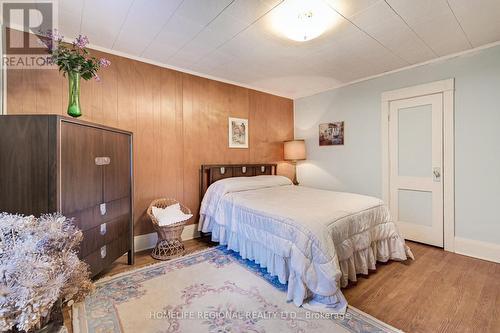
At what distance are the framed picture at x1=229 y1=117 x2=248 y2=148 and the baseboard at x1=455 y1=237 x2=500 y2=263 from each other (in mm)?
3114

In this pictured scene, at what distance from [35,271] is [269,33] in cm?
239

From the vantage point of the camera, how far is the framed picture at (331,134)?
12.5 feet

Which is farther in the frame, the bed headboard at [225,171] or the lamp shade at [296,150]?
the lamp shade at [296,150]

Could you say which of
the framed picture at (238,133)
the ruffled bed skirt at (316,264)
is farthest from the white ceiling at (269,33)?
the ruffled bed skirt at (316,264)

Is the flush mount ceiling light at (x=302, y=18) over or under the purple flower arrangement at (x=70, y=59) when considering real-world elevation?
over

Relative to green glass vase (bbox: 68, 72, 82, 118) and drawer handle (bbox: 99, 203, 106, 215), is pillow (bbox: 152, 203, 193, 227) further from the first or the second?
green glass vase (bbox: 68, 72, 82, 118)

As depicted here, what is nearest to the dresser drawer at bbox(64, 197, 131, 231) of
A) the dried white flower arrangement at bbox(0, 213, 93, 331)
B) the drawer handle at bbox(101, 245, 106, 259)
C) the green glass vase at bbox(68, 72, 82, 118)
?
the drawer handle at bbox(101, 245, 106, 259)

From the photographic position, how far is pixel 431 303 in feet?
5.83

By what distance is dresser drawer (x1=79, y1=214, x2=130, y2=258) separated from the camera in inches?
70.6

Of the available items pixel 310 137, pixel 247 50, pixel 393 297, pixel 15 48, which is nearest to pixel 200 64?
pixel 247 50

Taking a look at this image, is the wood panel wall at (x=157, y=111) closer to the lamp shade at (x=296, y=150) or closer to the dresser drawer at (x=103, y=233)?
the dresser drawer at (x=103, y=233)

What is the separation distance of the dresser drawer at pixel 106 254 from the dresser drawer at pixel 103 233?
39mm

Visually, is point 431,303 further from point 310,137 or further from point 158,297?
point 310,137

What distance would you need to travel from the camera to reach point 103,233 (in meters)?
2.00
